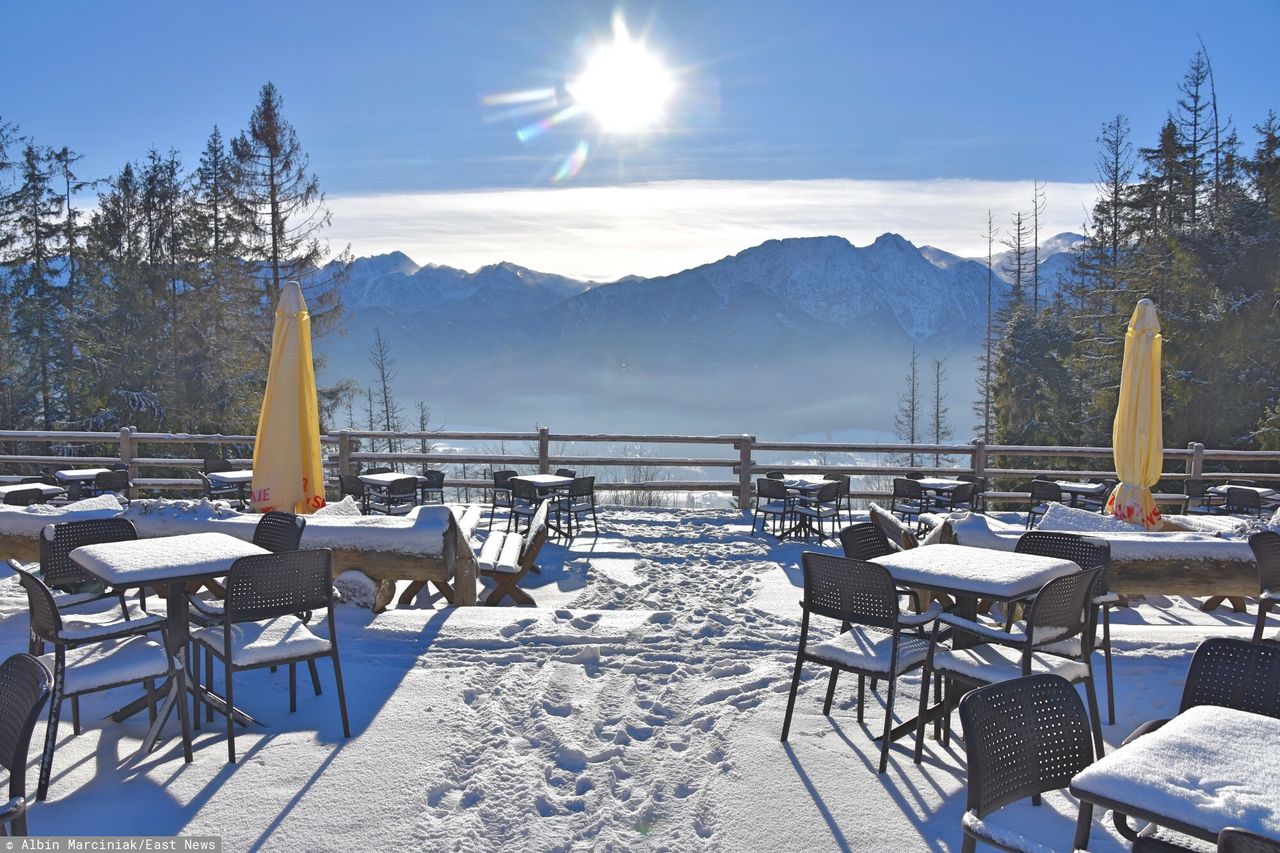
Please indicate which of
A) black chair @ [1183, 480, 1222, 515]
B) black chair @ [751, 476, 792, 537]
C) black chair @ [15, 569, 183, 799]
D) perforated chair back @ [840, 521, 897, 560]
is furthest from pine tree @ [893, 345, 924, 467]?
black chair @ [15, 569, 183, 799]

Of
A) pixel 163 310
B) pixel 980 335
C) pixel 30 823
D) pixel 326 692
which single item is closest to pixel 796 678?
pixel 326 692

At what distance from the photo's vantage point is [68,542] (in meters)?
4.32

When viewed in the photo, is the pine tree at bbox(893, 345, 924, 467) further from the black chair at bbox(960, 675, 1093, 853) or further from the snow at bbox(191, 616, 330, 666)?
the black chair at bbox(960, 675, 1093, 853)

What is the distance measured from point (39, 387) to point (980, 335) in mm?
147308

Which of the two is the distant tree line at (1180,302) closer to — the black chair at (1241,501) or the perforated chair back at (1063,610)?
the black chair at (1241,501)

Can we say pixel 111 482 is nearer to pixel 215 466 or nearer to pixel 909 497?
pixel 215 466

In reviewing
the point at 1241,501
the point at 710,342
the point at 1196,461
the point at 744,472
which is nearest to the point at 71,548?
the point at 744,472

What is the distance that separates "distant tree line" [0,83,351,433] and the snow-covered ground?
19474 millimetres

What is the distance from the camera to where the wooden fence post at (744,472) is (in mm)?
11322

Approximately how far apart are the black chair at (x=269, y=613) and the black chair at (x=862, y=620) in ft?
7.03

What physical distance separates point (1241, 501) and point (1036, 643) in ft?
26.7

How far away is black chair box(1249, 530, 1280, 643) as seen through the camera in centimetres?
448

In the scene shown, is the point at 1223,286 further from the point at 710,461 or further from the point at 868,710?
the point at 868,710

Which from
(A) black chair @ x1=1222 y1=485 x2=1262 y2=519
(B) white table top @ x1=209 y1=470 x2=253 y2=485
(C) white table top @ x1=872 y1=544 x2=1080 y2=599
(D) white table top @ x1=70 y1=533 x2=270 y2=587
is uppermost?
(D) white table top @ x1=70 y1=533 x2=270 y2=587
